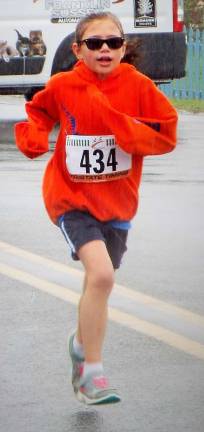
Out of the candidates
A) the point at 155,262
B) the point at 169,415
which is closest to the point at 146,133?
the point at 169,415

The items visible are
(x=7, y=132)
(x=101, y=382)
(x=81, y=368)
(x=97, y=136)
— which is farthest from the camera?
(x=7, y=132)

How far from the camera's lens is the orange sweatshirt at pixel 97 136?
6363 millimetres

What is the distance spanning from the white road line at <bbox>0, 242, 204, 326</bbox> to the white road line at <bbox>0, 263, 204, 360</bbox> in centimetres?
23

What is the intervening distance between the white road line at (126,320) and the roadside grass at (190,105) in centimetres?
1600

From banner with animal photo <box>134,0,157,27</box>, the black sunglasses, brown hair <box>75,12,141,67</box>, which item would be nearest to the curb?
banner with animal photo <box>134,0,157,27</box>

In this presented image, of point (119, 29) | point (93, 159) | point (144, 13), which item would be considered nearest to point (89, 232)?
point (93, 159)

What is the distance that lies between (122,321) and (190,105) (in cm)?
1892

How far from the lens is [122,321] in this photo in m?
7.84

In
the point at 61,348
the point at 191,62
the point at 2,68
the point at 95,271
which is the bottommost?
the point at 191,62

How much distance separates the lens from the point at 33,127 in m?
6.44

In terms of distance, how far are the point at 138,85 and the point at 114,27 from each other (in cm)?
25

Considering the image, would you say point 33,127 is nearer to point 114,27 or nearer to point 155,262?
point 114,27

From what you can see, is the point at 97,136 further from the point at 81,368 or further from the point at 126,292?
the point at 126,292

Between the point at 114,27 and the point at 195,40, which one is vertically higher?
the point at 114,27
